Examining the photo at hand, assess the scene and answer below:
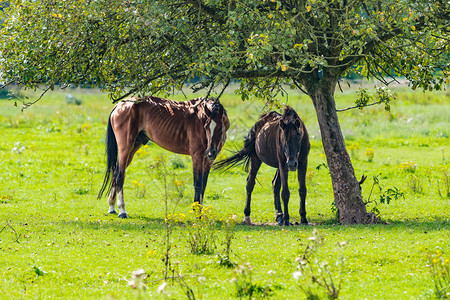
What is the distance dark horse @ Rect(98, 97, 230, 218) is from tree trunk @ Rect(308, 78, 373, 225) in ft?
7.50

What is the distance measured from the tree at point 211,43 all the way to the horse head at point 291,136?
0.92m

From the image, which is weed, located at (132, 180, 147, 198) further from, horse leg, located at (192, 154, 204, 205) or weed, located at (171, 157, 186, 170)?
horse leg, located at (192, 154, 204, 205)

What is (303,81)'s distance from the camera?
1394 cm

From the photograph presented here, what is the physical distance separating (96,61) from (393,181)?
34.4 feet

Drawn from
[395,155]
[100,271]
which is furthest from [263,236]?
[395,155]

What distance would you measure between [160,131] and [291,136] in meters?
3.66

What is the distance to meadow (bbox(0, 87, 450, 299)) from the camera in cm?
815

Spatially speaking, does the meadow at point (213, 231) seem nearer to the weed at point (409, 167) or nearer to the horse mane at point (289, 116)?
the weed at point (409, 167)

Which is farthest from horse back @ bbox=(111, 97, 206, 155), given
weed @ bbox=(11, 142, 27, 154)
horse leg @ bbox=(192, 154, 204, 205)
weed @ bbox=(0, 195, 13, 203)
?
weed @ bbox=(11, 142, 27, 154)

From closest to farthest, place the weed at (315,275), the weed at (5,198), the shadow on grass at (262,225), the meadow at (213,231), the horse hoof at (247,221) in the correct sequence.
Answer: the weed at (315,275), the meadow at (213,231), the shadow on grass at (262,225), the horse hoof at (247,221), the weed at (5,198)

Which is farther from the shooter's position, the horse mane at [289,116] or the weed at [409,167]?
the weed at [409,167]

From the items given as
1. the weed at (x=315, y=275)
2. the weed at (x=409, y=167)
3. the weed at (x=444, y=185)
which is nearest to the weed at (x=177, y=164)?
the weed at (x=409, y=167)

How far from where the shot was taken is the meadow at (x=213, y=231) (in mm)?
8148

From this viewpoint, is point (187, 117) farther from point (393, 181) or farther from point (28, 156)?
point (28, 156)
